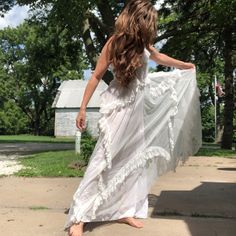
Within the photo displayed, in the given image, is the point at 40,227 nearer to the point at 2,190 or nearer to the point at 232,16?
the point at 2,190

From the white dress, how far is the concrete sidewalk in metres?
0.23

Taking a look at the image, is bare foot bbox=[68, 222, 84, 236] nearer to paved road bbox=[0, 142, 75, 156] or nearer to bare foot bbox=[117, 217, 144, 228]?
bare foot bbox=[117, 217, 144, 228]

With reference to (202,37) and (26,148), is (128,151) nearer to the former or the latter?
(202,37)

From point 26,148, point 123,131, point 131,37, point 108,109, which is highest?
point 131,37

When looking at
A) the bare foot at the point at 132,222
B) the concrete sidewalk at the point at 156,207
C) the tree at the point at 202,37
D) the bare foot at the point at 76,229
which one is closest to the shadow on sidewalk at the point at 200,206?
the concrete sidewalk at the point at 156,207

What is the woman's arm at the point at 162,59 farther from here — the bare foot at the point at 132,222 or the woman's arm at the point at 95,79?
the bare foot at the point at 132,222

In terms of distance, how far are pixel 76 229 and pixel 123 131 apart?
3.24 feet

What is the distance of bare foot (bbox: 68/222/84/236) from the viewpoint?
492 cm

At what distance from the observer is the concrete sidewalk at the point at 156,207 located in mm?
5223

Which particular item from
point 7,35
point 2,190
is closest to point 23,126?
point 7,35

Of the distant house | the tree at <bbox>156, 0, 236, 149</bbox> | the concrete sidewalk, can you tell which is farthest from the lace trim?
the distant house

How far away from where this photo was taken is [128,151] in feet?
17.2

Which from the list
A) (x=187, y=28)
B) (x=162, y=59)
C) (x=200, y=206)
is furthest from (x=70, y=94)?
(x=162, y=59)

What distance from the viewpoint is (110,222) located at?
17.6ft
